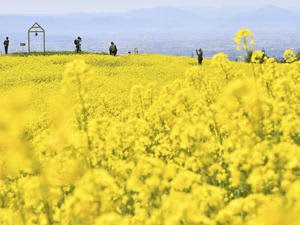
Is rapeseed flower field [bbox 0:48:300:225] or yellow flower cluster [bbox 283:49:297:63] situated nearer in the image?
rapeseed flower field [bbox 0:48:300:225]

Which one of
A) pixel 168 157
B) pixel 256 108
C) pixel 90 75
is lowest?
pixel 168 157

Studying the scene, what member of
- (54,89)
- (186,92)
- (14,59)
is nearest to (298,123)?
(186,92)

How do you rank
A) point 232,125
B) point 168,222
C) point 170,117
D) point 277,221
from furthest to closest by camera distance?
point 170,117, point 232,125, point 168,222, point 277,221

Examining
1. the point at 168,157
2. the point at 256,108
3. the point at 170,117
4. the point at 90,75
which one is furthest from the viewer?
the point at 170,117

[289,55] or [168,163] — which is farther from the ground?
[289,55]

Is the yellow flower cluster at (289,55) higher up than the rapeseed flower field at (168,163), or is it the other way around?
the yellow flower cluster at (289,55)

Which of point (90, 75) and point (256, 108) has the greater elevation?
point (90, 75)

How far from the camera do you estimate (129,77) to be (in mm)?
28609

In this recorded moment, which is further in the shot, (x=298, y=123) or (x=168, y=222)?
(x=298, y=123)

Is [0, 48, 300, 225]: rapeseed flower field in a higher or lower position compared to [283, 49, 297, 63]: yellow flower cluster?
lower

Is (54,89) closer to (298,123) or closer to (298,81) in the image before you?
(298,81)

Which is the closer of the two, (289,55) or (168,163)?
(168,163)

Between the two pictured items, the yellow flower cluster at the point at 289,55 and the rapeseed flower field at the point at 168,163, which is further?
the yellow flower cluster at the point at 289,55

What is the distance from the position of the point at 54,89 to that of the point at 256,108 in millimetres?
22662
